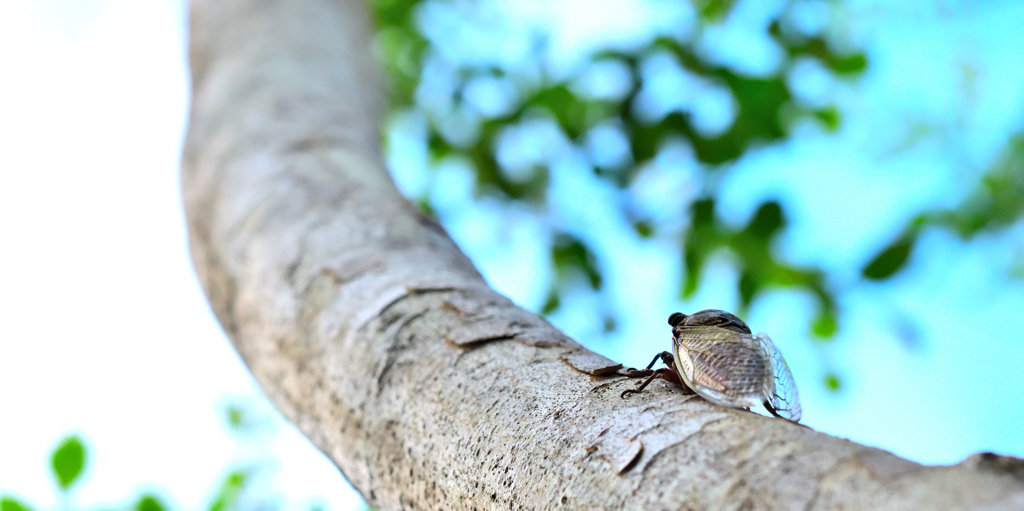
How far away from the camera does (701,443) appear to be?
1.88ft

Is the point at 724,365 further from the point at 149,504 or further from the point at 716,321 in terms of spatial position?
the point at 149,504

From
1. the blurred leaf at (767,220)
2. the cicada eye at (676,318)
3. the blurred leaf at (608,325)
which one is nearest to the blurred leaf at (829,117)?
the blurred leaf at (767,220)

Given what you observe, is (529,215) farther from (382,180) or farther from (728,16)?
(382,180)

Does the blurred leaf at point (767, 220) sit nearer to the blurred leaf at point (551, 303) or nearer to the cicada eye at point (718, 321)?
the blurred leaf at point (551, 303)

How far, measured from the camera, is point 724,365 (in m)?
0.71

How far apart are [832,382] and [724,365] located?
2.13 m

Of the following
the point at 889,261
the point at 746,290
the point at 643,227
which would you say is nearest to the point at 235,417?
the point at 643,227

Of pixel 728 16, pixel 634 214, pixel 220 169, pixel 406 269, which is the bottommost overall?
pixel 406 269

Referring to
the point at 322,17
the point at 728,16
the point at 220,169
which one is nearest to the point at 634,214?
the point at 728,16

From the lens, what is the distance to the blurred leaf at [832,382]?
2.56 metres

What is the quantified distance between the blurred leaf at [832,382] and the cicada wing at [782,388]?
196 centimetres

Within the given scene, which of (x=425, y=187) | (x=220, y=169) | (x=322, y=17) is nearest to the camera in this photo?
(x=220, y=169)

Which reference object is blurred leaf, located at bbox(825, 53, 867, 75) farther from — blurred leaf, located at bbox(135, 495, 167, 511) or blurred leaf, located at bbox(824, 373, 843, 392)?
blurred leaf, located at bbox(135, 495, 167, 511)

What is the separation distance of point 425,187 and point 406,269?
2.31 metres
